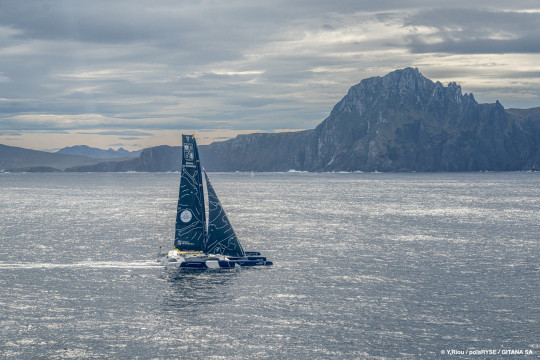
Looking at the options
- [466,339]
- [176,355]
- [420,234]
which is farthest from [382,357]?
[420,234]

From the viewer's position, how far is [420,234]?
93.7 m

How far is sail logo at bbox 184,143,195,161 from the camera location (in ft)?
195

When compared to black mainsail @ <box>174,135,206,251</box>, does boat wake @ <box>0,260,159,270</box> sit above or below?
below

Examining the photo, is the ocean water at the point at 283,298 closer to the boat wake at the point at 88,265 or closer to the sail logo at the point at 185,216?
the boat wake at the point at 88,265

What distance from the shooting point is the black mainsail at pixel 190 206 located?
60156 mm

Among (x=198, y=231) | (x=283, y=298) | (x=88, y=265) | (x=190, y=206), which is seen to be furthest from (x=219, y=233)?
(x=88, y=265)

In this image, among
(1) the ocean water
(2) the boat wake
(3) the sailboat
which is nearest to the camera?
(1) the ocean water

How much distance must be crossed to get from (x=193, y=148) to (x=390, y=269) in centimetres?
2469

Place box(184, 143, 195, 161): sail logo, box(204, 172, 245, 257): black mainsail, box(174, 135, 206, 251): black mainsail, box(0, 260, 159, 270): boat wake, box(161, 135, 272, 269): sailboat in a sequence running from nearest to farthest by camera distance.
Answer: box(184, 143, 195, 161): sail logo → box(174, 135, 206, 251): black mainsail → box(161, 135, 272, 269): sailboat → box(204, 172, 245, 257): black mainsail → box(0, 260, 159, 270): boat wake

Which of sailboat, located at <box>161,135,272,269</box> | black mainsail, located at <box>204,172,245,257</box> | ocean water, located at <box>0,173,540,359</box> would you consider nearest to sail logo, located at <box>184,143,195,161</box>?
sailboat, located at <box>161,135,272,269</box>

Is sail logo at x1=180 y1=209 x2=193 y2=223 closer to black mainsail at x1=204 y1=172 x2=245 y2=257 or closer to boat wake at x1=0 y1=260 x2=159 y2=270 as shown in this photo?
black mainsail at x1=204 y1=172 x2=245 y2=257

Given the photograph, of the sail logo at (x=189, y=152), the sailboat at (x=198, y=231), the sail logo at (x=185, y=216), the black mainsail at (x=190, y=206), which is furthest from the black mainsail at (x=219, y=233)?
the sail logo at (x=189, y=152)

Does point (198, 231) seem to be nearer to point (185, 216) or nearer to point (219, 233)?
point (185, 216)

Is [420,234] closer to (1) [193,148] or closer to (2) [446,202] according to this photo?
(1) [193,148]
